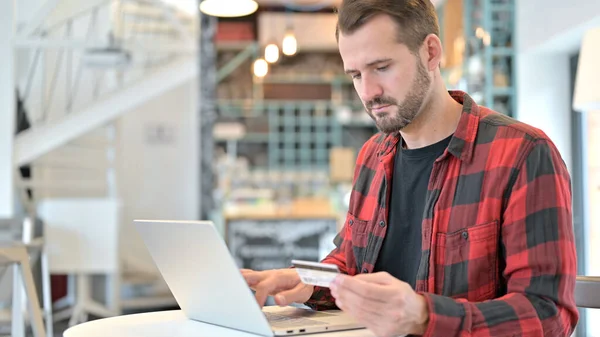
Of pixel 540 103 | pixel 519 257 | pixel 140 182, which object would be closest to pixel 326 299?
A: pixel 519 257

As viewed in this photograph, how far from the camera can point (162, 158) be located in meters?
10.1

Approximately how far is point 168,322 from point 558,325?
76 cm

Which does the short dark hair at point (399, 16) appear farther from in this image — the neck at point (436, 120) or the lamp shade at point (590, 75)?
the lamp shade at point (590, 75)

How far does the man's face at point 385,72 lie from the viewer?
1.51 m

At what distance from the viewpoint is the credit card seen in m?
1.18

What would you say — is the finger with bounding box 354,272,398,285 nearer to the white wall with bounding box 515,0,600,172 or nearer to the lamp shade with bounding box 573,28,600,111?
the lamp shade with bounding box 573,28,600,111

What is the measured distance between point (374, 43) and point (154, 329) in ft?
2.35

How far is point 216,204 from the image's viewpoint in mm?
7520

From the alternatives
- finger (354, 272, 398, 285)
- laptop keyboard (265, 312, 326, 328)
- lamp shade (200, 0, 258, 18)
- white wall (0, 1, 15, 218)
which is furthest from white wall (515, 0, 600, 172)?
white wall (0, 1, 15, 218)

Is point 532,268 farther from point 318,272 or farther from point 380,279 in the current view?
point 318,272

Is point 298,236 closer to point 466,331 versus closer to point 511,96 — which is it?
point 511,96

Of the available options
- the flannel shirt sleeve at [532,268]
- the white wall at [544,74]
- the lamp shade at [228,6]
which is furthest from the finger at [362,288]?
the lamp shade at [228,6]

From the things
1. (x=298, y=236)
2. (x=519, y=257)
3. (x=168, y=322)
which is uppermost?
(x=519, y=257)

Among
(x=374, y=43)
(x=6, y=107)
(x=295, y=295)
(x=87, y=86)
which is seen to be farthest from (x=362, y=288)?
(x=87, y=86)
